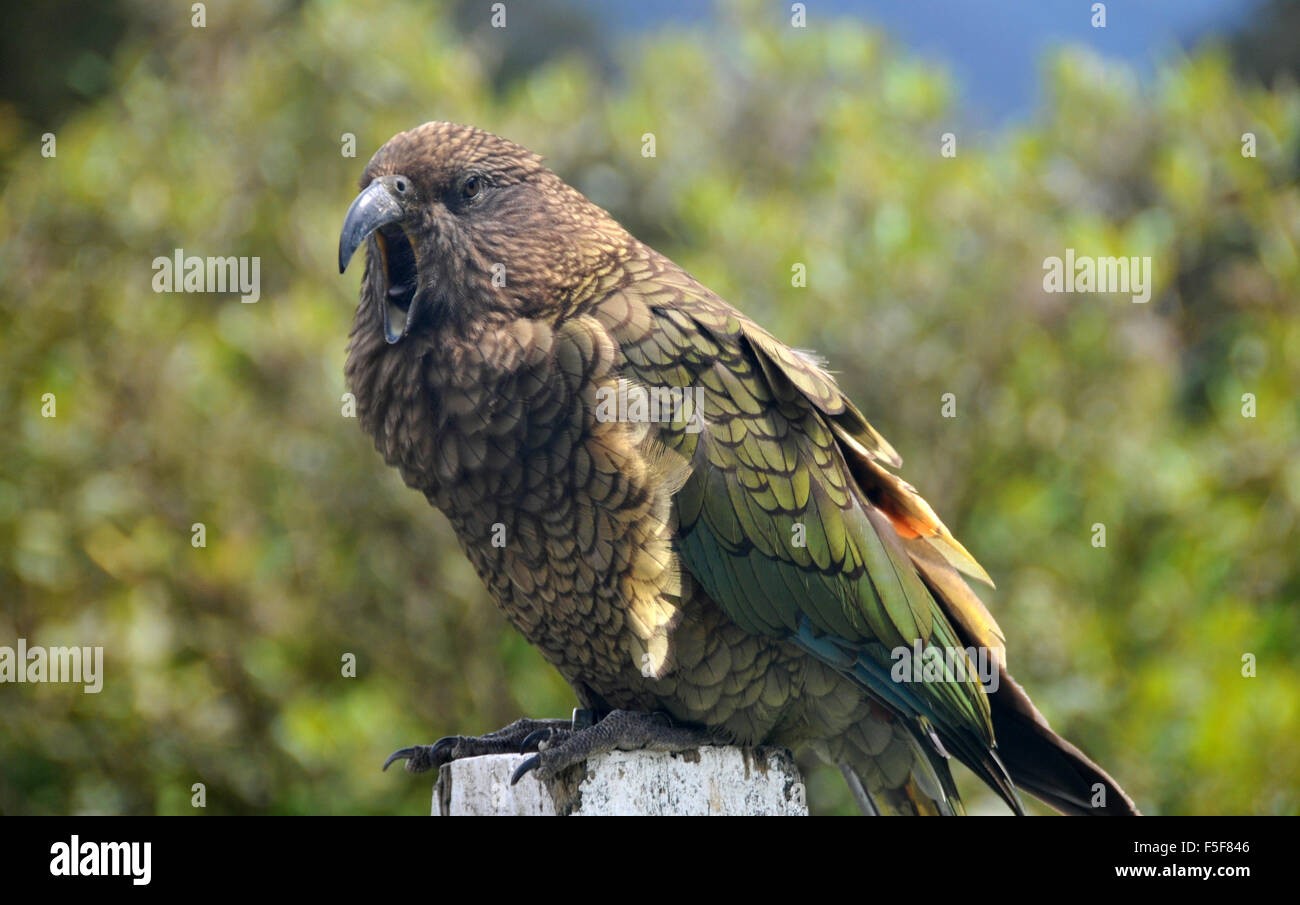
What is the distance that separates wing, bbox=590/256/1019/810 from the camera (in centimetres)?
303

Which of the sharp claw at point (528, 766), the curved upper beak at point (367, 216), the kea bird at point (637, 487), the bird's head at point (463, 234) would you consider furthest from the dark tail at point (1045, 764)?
the curved upper beak at point (367, 216)

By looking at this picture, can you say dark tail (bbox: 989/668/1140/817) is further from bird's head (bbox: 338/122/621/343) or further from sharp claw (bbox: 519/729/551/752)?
bird's head (bbox: 338/122/621/343)

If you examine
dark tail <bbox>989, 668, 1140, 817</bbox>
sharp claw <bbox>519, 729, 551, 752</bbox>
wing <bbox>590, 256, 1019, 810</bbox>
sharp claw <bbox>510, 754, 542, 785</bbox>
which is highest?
wing <bbox>590, 256, 1019, 810</bbox>

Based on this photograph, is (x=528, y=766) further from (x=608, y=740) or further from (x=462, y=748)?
(x=462, y=748)

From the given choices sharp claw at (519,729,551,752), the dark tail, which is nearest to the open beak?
sharp claw at (519,729,551,752)

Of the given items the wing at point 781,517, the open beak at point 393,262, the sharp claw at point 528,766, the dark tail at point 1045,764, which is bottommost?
the dark tail at point 1045,764

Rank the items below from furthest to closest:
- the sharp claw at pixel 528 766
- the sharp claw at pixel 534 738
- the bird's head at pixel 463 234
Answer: the bird's head at pixel 463 234
the sharp claw at pixel 534 738
the sharp claw at pixel 528 766

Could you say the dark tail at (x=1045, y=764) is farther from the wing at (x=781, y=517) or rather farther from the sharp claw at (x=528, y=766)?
the sharp claw at (x=528, y=766)

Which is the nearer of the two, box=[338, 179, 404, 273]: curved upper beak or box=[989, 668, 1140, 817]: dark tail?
box=[338, 179, 404, 273]: curved upper beak

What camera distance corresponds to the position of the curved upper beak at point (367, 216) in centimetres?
286

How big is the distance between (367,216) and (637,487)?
920 millimetres

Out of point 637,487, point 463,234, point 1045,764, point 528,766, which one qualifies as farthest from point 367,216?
point 1045,764

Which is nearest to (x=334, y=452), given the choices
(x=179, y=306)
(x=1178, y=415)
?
(x=179, y=306)

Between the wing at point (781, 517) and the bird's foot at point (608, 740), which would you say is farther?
the wing at point (781, 517)
